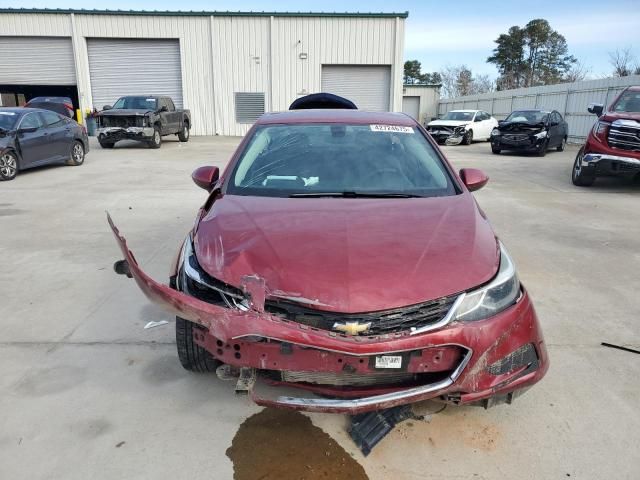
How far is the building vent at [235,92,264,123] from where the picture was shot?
81.5 ft

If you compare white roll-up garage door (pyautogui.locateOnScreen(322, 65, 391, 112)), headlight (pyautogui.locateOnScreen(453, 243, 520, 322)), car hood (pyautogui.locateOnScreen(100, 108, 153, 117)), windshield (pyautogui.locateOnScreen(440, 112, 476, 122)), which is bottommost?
headlight (pyautogui.locateOnScreen(453, 243, 520, 322))

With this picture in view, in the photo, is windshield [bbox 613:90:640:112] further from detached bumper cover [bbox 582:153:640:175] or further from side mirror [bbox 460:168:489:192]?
side mirror [bbox 460:168:489:192]

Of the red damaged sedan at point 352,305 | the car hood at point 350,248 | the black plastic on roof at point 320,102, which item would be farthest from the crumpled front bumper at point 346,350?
the black plastic on roof at point 320,102

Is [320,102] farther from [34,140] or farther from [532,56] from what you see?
[532,56]

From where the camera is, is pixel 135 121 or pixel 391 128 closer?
pixel 391 128

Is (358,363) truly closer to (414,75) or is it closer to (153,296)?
(153,296)

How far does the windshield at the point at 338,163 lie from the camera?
328 centimetres

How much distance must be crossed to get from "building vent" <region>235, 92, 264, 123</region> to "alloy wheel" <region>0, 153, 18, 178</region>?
15.3 meters

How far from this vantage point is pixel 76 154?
12938 millimetres

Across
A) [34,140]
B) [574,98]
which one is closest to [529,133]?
[574,98]

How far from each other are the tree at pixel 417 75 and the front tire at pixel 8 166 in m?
63.3

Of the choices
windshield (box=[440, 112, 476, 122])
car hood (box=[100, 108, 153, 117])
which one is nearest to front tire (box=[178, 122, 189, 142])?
car hood (box=[100, 108, 153, 117])

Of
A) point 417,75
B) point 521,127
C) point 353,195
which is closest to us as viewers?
point 353,195

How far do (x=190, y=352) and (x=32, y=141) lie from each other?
33.9ft
